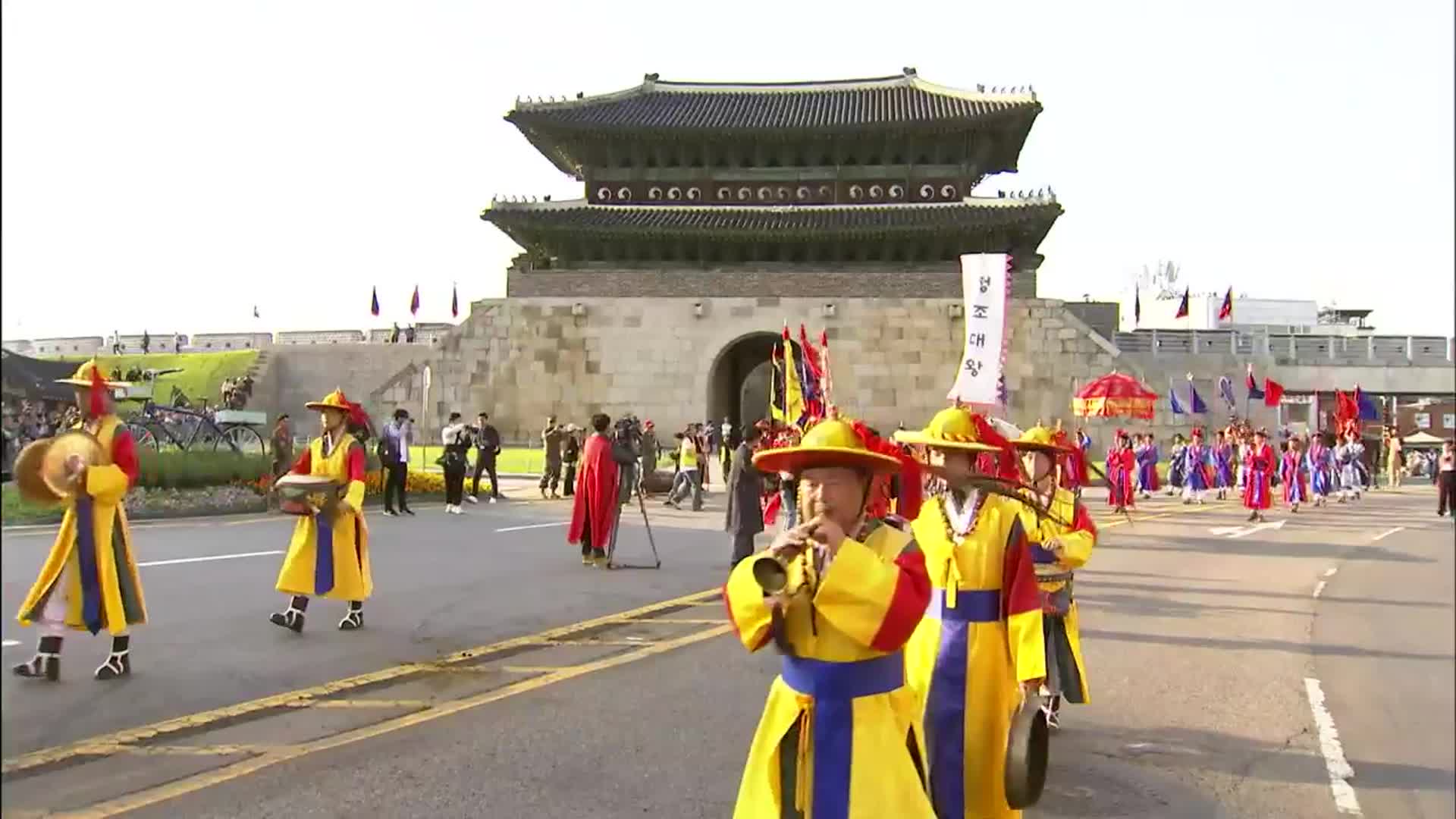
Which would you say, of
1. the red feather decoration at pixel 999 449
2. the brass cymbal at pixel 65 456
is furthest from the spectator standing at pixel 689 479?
the brass cymbal at pixel 65 456

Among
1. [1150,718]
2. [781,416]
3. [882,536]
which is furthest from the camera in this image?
[781,416]

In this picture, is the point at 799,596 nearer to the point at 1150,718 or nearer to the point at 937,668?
the point at 937,668

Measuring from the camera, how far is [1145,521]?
68.5ft

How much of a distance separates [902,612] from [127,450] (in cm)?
354

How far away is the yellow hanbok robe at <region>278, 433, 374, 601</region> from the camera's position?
26.7 feet

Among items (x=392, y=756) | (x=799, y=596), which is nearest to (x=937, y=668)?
(x=799, y=596)

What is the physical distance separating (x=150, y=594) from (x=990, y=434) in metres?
7.70

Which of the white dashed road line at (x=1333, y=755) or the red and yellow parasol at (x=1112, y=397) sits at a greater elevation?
the red and yellow parasol at (x=1112, y=397)

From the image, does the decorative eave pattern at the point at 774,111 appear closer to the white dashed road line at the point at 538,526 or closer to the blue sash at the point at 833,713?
the white dashed road line at the point at 538,526

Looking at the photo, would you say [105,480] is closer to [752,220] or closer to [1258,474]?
[1258,474]

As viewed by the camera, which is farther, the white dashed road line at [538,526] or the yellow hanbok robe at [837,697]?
the white dashed road line at [538,526]

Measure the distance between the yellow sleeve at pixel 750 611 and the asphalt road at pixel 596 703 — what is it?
143cm

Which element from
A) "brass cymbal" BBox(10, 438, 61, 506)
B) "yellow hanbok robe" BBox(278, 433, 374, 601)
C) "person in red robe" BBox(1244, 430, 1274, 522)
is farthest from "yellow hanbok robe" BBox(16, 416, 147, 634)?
"person in red robe" BBox(1244, 430, 1274, 522)

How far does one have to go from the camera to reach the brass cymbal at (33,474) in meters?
1.72
